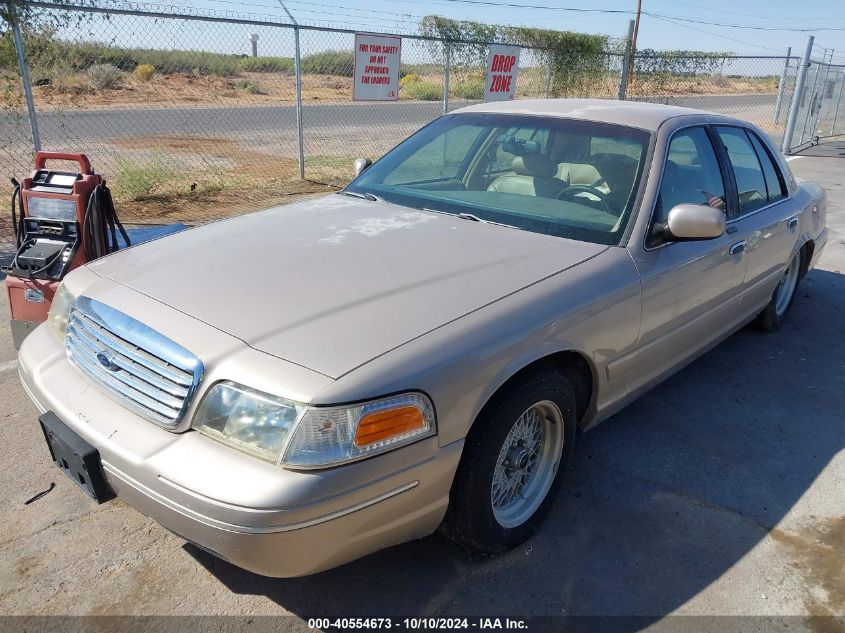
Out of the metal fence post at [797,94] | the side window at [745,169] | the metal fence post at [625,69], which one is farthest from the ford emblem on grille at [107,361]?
the metal fence post at [797,94]

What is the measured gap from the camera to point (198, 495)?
1.97 metres

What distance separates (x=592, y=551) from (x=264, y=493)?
1.50 m

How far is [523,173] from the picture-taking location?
12.0 feet

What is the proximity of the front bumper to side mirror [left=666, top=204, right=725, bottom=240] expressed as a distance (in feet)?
5.07

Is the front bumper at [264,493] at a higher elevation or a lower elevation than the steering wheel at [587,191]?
lower

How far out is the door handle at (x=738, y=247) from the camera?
3761 mm

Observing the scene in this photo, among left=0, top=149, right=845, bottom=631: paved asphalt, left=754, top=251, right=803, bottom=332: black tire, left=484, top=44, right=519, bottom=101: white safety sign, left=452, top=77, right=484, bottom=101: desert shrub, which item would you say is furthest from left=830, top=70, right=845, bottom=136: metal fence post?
left=0, top=149, right=845, bottom=631: paved asphalt

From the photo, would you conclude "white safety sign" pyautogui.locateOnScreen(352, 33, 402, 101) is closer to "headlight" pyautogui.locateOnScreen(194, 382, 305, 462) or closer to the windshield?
the windshield

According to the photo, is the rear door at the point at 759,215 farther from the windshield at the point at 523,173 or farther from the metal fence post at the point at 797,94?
the metal fence post at the point at 797,94

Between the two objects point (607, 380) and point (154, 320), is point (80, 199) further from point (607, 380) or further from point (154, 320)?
point (607, 380)

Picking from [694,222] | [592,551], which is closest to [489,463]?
[592,551]

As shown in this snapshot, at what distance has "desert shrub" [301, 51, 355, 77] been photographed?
19.3 meters

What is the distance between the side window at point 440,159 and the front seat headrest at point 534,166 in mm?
398

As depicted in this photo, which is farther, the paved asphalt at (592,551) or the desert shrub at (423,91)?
the desert shrub at (423,91)
